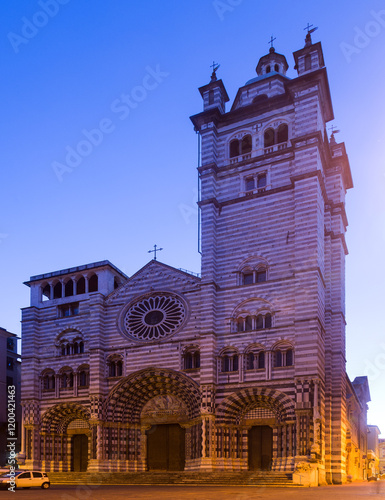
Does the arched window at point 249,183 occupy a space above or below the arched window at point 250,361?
above

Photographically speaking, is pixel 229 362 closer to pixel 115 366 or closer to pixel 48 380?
pixel 115 366

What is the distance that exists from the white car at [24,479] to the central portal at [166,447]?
35.5 feet

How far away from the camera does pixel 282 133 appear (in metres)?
41.4

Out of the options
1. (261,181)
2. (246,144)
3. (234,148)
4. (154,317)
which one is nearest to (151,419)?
(154,317)

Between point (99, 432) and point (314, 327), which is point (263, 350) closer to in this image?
point (314, 327)

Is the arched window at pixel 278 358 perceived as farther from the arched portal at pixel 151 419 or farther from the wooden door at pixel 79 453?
the wooden door at pixel 79 453

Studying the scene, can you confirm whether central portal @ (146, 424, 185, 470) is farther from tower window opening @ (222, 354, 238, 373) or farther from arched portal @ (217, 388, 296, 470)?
tower window opening @ (222, 354, 238, 373)

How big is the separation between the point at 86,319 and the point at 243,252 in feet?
46.3

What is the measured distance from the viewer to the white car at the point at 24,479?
2819cm

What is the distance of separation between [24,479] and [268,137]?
29.1 meters

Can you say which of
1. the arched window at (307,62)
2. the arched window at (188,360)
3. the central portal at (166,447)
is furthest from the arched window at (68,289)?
the arched window at (307,62)

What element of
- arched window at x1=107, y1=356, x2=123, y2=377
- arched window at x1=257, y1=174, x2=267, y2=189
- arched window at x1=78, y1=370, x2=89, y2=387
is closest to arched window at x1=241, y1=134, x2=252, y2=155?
arched window at x1=257, y1=174, x2=267, y2=189

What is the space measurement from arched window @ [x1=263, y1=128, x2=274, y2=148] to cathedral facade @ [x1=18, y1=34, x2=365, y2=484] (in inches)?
4.8

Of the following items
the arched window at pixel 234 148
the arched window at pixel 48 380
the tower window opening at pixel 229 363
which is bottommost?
the arched window at pixel 48 380
